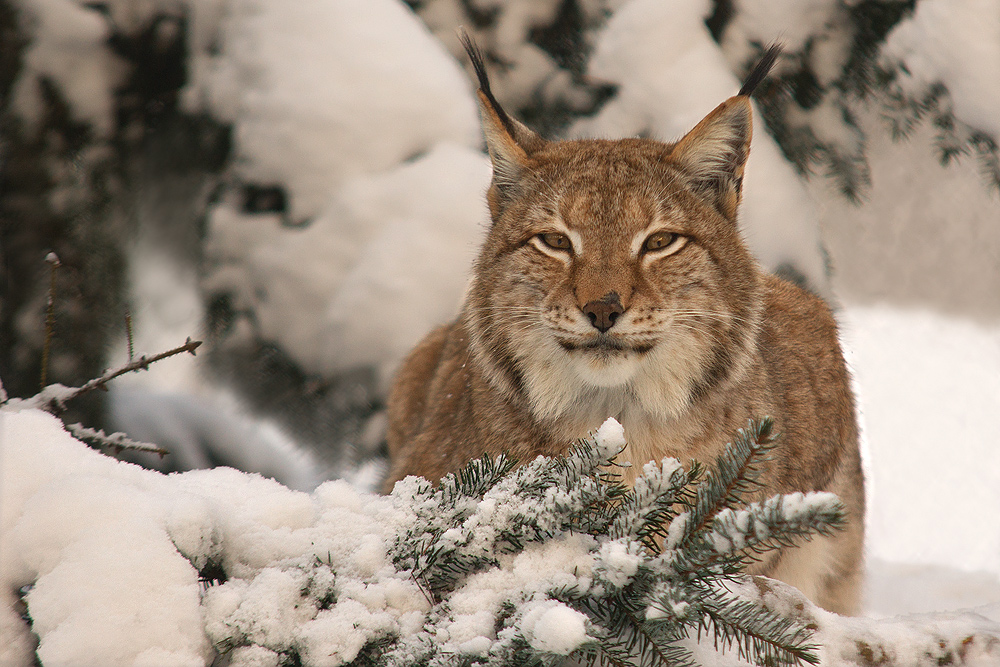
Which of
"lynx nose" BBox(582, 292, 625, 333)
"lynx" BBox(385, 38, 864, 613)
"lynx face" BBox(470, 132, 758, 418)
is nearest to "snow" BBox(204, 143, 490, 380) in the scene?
"lynx" BBox(385, 38, 864, 613)

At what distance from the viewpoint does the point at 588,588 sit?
3.53ft

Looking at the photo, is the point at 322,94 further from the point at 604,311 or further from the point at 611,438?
the point at 611,438

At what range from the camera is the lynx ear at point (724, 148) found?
7.08ft

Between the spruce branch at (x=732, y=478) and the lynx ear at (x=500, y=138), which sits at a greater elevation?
the lynx ear at (x=500, y=138)

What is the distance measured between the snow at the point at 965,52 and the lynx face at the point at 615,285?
67.8 inches

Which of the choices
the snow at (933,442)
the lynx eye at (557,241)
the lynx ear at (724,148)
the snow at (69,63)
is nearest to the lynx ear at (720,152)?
the lynx ear at (724,148)

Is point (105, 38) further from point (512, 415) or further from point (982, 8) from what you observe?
point (982, 8)

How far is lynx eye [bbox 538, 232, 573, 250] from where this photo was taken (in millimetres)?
2176

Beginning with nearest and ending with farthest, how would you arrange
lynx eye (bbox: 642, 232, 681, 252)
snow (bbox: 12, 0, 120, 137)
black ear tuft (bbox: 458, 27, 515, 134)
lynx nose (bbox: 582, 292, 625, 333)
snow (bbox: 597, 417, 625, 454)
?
snow (bbox: 597, 417, 625, 454), lynx nose (bbox: 582, 292, 625, 333), lynx eye (bbox: 642, 232, 681, 252), black ear tuft (bbox: 458, 27, 515, 134), snow (bbox: 12, 0, 120, 137)

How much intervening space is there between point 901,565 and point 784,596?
3.11 metres

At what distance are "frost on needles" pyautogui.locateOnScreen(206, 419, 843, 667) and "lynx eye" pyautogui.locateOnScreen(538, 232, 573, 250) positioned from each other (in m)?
1.04

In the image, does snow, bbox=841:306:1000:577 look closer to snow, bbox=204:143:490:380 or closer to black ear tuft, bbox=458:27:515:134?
snow, bbox=204:143:490:380

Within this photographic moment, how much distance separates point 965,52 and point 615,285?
2380 millimetres

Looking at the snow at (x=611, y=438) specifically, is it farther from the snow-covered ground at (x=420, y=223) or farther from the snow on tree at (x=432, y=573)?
the snow-covered ground at (x=420, y=223)
